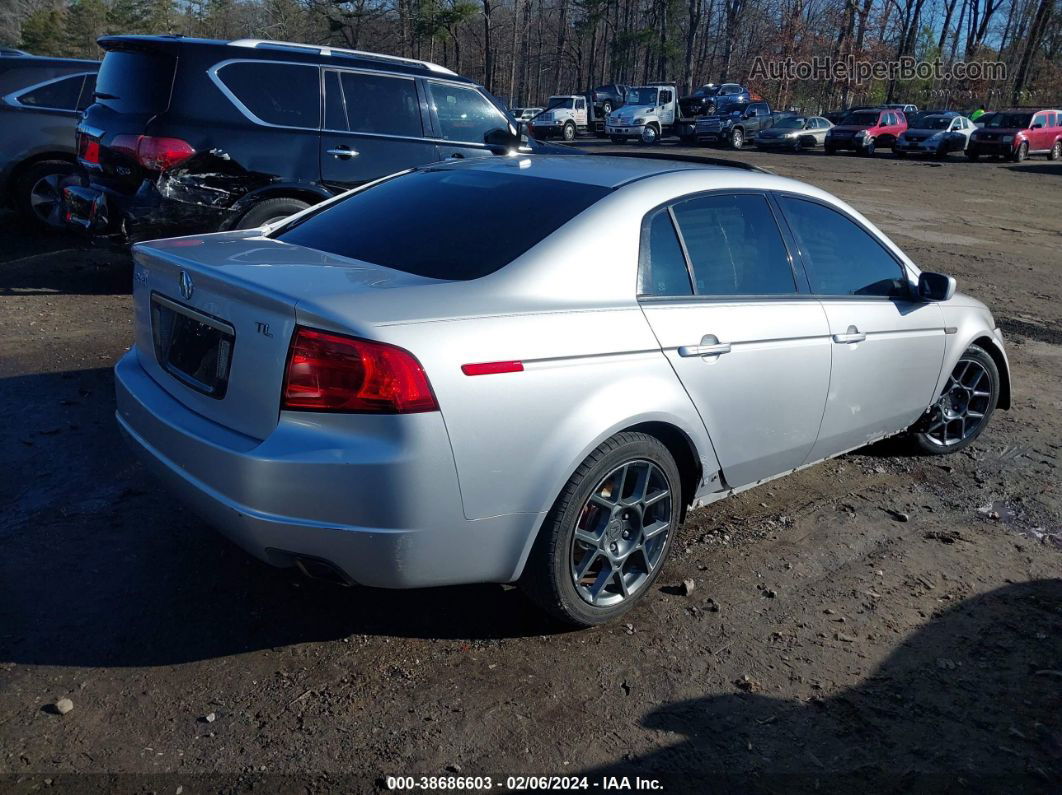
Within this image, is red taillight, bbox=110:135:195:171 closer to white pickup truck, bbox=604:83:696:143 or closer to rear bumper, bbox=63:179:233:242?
rear bumper, bbox=63:179:233:242

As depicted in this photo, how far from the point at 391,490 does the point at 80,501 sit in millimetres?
2116

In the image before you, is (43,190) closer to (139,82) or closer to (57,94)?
(57,94)

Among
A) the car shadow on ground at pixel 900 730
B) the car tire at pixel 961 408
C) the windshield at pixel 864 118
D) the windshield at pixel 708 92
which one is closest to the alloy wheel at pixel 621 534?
the car shadow on ground at pixel 900 730

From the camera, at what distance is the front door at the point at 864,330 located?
4.12 metres

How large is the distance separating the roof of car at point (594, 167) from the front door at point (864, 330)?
0.45 metres

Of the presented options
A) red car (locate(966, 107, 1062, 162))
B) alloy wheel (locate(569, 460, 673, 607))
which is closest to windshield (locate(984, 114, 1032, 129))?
red car (locate(966, 107, 1062, 162))

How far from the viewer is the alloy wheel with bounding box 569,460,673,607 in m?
3.21

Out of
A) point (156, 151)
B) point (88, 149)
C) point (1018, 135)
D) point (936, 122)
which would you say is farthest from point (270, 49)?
point (936, 122)

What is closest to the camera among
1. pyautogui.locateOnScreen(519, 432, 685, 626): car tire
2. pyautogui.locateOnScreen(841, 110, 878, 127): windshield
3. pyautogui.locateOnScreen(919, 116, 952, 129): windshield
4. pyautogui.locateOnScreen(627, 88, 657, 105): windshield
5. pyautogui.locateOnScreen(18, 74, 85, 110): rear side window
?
pyautogui.locateOnScreen(519, 432, 685, 626): car tire

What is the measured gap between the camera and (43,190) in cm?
994

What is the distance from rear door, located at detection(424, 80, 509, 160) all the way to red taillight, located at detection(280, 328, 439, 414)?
18.8 feet

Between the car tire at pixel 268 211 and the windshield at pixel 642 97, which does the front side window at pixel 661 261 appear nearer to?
the car tire at pixel 268 211

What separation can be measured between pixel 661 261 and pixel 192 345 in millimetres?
1749

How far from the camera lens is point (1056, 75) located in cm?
5916
